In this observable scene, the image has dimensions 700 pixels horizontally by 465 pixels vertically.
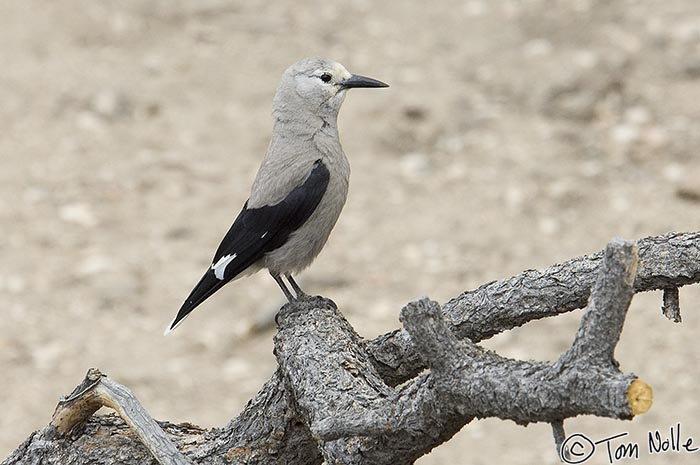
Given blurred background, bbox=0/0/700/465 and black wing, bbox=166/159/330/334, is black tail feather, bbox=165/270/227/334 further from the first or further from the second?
blurred background, bbox=0/0/700/465

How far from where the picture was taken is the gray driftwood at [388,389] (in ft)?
7.36

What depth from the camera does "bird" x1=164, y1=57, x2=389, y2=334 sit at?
4.02 metres

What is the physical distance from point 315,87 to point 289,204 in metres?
0.54

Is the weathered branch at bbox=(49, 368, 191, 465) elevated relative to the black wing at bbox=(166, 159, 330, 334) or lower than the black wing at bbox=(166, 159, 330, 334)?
lower

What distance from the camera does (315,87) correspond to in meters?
4.34

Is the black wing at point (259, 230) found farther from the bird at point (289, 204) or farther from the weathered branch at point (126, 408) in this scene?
the weathered branch at point (126, 408)

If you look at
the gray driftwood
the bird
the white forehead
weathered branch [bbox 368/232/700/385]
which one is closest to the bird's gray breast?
the bird

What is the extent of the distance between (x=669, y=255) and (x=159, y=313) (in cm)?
457

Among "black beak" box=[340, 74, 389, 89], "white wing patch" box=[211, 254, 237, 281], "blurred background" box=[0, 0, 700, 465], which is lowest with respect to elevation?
"white wing patch" box=[211, 254, 237, 281]

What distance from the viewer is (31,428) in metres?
6.28

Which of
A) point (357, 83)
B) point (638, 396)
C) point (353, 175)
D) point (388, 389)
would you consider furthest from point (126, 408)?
point (353, 175)

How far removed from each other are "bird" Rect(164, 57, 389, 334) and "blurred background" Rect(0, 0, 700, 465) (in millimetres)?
2317

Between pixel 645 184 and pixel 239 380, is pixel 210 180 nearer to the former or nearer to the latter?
pixel 239 380

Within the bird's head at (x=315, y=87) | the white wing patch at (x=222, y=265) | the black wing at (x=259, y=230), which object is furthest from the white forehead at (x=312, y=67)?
the white wing patch at (x=222, y=265)
